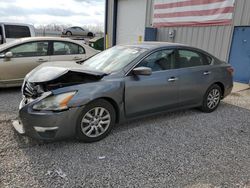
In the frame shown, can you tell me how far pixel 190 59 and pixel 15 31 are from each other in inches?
312

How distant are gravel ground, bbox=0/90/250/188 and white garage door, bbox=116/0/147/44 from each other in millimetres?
8457

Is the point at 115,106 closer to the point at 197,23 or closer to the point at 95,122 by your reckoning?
the point at 95,122

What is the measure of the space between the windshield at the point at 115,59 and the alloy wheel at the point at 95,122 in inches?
26.3

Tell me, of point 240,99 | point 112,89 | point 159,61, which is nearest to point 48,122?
point 112,89

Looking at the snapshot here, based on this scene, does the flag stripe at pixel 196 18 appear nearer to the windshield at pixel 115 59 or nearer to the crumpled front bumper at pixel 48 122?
the windshield at pixel 115 59

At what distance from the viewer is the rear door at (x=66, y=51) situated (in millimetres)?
5961

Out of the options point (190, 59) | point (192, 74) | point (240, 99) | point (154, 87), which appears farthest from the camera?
point (240, 99)

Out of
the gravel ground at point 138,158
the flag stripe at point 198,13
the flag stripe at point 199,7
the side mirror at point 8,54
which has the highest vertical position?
the flag stripe at point 199,7

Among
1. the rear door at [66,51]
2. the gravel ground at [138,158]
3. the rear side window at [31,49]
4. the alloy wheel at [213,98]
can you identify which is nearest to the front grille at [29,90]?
the gravel ground at [138,158]

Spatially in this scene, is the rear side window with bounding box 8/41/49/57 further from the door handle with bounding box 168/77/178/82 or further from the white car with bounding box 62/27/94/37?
the white car with bounding box 62/27/94/37

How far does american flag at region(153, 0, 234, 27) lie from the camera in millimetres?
7623

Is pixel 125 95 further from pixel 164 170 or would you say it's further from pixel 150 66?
pixel 164 170

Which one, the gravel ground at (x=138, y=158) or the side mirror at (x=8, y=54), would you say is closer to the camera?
the gravel ground at (x=138, y=158)

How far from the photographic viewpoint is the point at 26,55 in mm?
5641
